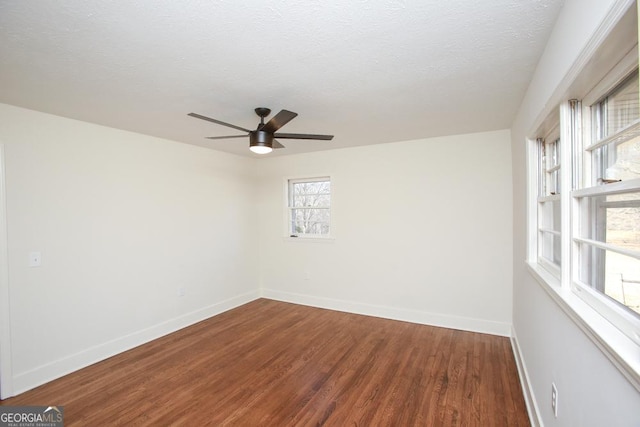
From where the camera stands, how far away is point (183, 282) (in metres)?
3.96

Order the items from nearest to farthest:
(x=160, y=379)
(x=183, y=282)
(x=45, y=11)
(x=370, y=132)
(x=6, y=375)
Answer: (x=45, y=11), (x=6, y=375), (x=160, y=379), (x=370, y=132), (x=183, y=282)

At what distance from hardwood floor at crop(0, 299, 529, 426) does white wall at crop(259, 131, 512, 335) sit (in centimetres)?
45

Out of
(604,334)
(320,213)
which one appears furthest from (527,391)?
(320,213)

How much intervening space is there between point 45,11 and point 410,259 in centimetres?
395

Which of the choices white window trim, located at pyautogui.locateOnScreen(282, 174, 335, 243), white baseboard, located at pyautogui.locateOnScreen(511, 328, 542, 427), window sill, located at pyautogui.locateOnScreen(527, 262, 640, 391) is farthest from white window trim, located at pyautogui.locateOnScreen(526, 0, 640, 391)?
white window trim, located at pyautogui.locateOnScreen(282, 174, 335, 243)

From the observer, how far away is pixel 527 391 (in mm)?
2258

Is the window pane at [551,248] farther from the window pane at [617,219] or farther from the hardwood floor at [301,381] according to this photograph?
the hardwood floor at [301,381]

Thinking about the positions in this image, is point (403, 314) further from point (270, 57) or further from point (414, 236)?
point (270, 57)

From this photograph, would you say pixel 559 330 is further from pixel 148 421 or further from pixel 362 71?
pixel 148 421

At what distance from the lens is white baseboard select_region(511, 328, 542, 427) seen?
6.43 feet

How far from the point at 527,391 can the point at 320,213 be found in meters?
3.29

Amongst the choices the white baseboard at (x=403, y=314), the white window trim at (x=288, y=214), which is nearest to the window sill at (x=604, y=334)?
the white baseboard at (x=403, y=314)

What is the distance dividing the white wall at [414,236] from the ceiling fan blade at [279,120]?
83.7 inches

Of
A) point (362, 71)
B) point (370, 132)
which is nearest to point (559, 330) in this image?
point (362, 71)
